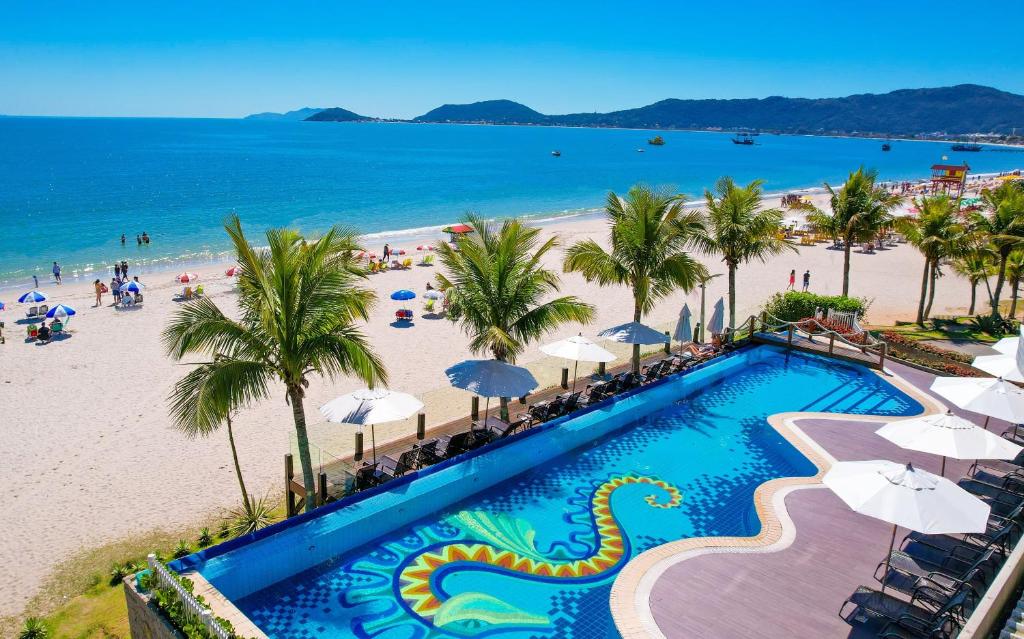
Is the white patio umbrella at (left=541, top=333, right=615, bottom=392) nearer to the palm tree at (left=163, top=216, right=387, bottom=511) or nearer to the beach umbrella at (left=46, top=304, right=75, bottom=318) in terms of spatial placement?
the palm tree at (left=163, top=216, right=387, bottom=511)

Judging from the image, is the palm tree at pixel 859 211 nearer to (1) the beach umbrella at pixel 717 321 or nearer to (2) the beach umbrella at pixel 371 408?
(1) the beach umbrella at pixel 717 321

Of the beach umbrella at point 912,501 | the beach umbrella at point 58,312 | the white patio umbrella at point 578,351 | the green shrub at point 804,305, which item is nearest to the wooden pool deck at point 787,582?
the beach umbrella at point 912,501

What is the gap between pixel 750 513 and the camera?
11.3 meters

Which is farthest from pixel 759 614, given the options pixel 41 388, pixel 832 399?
pixel 41 388

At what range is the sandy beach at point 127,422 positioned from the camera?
→ 491 inches

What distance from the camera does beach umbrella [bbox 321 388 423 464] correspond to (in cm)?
1135

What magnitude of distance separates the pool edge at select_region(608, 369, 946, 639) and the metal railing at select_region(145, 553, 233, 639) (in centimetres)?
462

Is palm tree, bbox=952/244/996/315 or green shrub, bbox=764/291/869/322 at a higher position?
palm tree, bbox=952/244/996/315

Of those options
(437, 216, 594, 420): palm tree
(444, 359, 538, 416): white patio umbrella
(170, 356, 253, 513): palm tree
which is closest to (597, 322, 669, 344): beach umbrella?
(437, 216, 594, 420): palm tree

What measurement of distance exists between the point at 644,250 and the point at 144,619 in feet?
40.1

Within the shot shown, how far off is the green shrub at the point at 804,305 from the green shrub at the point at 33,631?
19828mm

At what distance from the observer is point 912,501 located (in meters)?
8.02

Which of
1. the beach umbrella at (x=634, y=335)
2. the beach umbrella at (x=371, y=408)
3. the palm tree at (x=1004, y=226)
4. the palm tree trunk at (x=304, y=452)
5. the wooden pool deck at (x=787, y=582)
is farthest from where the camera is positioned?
the palm tree at (x=1004, y=226)

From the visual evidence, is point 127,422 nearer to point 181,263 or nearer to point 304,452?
point 304,452
